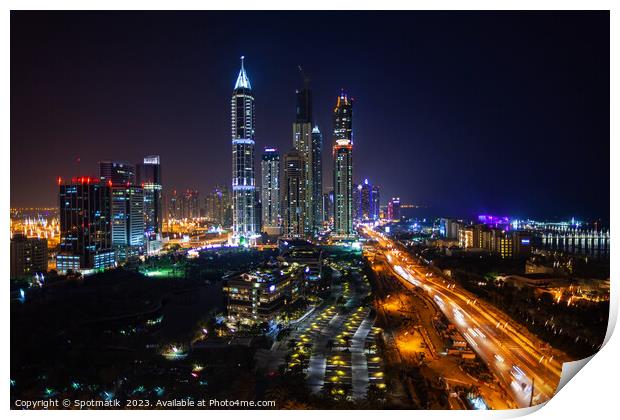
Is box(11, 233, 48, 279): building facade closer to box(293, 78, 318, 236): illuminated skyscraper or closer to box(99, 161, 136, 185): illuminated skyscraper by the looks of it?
box(99, 161, 136, 185): illuminated skyscraper

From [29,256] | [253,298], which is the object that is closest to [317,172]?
[29,256]

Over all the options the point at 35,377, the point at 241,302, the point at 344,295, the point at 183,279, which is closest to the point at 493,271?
the point at 344,295

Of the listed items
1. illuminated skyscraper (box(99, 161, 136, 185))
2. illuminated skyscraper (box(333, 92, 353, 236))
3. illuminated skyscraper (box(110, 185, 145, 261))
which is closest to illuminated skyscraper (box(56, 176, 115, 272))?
illuminated skyscraper (box(110, 185, 145, 261))

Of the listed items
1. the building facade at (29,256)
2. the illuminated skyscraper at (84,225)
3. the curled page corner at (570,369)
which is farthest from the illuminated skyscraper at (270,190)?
the curled page corner at (570,369)

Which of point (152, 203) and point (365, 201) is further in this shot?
point (365, 201)

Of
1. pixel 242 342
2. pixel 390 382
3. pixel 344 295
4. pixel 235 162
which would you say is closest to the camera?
pixel 390 382

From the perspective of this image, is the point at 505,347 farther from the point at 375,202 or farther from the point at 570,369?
the point at 375,202
